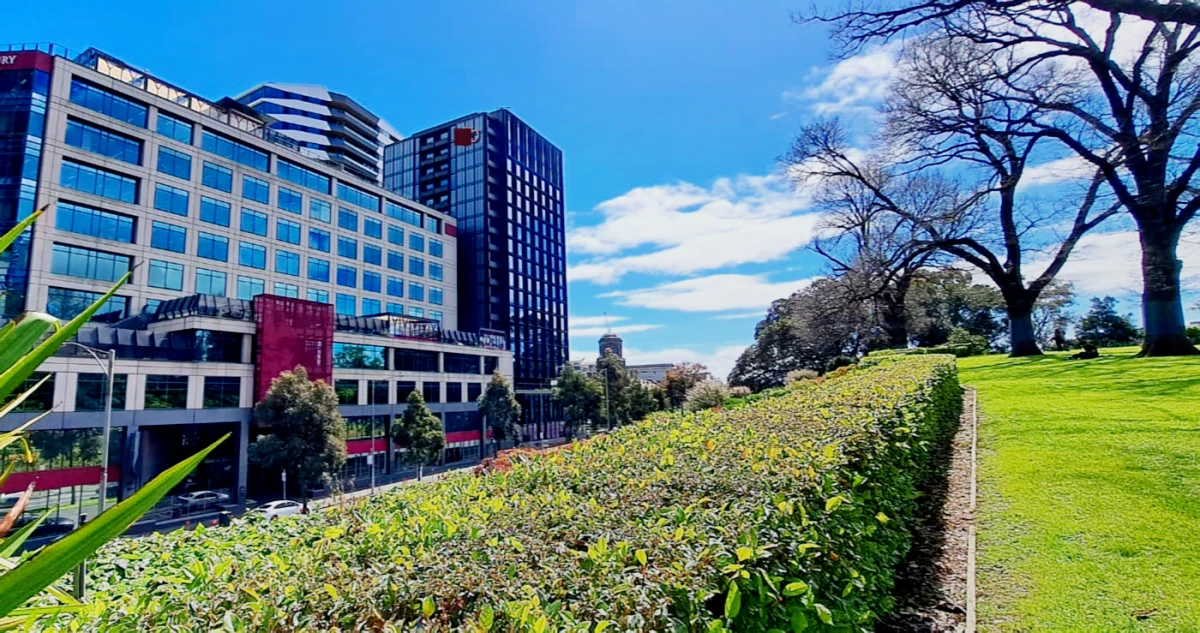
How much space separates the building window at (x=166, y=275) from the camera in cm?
2872

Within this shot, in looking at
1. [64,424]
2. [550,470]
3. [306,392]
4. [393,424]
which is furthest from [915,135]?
[64,424]

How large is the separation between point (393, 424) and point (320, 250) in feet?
43.2

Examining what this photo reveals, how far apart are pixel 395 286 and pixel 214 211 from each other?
14571mm

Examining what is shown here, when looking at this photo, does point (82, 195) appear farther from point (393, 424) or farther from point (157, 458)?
point (393, 424)

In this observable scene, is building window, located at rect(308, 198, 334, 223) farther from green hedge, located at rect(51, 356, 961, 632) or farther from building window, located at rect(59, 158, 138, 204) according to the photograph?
green hedge, located at rect(51, 356, 961, 632)

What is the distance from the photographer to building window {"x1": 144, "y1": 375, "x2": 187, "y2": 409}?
25.0m

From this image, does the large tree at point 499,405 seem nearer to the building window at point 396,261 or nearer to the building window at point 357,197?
the building window at point 396,261

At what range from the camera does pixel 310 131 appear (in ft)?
204

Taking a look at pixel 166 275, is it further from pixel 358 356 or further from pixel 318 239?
pixel 358 356

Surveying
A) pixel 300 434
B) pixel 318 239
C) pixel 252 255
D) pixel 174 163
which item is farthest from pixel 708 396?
pixel 174 163

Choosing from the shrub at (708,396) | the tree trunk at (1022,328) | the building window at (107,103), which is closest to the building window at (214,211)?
the building window at (107,103)

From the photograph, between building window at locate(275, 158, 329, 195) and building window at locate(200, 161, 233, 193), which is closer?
building window at locate(200, 161, 233, 193)

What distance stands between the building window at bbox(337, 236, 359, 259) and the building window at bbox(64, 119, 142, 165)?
12925mm

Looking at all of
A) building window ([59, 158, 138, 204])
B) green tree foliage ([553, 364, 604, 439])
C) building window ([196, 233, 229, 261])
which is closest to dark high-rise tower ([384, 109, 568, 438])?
green tree foliage ([553, 364, 604, 439])
